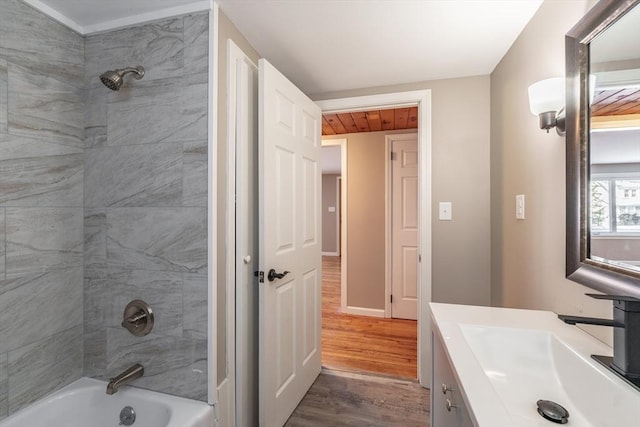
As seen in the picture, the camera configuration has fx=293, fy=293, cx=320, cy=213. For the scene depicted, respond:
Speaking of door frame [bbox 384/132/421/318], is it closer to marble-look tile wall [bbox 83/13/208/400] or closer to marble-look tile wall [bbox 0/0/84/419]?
marble-look tile wall [bbox 83/13/208/400]

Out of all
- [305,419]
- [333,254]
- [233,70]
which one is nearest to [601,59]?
[233,70]

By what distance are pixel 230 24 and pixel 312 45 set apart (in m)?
0.45

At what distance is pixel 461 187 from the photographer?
6.66 feet

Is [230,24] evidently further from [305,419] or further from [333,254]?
[333,254]

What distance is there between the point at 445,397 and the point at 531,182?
1049 millimetres

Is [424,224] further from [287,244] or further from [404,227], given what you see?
[404,227]

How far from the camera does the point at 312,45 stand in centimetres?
167

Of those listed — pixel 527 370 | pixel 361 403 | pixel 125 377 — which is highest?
pixel 527 370

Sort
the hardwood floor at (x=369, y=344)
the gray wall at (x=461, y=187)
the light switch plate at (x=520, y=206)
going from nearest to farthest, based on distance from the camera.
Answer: the light switch plate at (x=520, y=206)
the gray wall at (x=461, y=187)
the hardwood floor at (x=369, y=344)

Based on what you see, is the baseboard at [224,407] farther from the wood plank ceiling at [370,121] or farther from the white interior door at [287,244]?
the wood plank ceiling at [370,121]

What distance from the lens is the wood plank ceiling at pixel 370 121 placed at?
279 cm

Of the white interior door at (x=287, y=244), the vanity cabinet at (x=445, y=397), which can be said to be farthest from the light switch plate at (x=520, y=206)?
the white interior door at (x=287, y=244)

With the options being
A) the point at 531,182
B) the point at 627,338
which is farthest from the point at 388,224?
the point at 627,338

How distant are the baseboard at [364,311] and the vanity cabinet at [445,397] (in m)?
2.22
